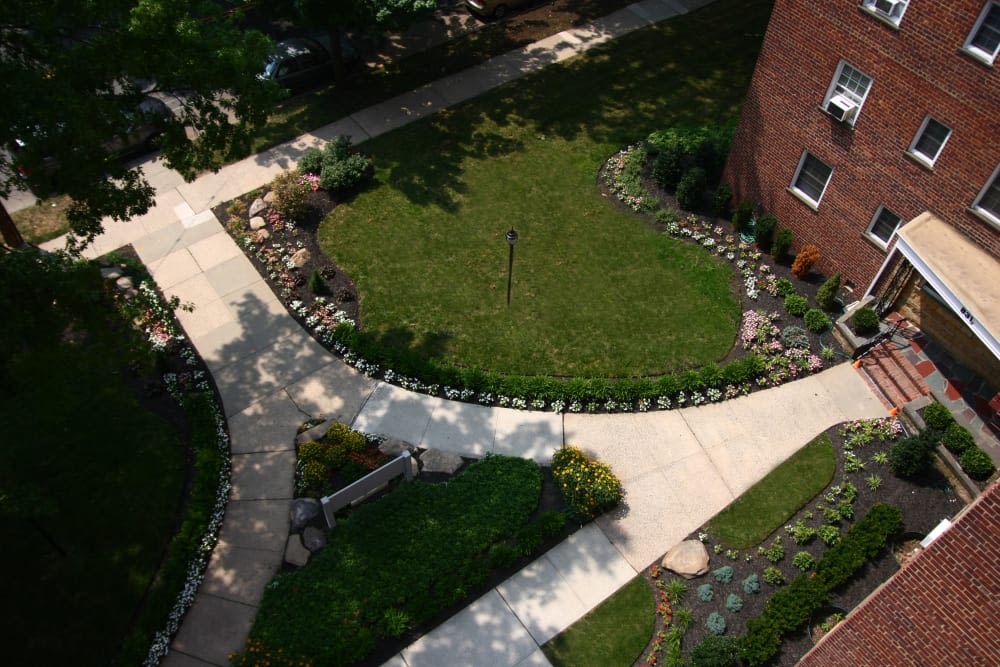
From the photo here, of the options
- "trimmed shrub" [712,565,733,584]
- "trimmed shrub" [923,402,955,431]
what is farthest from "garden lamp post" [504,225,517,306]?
"trimmed shrub" [923,402,955,431]

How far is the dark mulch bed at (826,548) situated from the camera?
14102 mm

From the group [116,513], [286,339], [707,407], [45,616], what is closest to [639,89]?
[707,407]

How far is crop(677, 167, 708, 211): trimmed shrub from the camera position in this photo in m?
21.0

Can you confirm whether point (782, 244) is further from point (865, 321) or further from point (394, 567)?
point (394, 567)

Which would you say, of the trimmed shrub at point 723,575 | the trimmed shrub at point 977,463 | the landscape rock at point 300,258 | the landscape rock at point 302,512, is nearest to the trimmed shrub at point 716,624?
the trimmed shrub at point 723,575

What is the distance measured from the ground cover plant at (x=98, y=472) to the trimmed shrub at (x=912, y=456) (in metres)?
14.6

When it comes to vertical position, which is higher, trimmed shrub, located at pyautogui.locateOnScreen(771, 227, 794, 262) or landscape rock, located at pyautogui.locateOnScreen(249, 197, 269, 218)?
trimmed shrub, located at pyautogui.locateOnScreen(771, 227, 794, 262)

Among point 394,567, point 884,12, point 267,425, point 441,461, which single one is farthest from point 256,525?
point 884,12

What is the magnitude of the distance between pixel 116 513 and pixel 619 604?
1064 centimetres

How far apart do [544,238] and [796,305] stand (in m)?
7.06

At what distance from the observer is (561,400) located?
691 inches

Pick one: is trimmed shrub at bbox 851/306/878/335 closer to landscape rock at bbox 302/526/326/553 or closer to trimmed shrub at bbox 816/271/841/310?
trimmed shrub at bbox 816/271/841/310

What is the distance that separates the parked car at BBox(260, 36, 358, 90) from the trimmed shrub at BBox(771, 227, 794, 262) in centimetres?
1606

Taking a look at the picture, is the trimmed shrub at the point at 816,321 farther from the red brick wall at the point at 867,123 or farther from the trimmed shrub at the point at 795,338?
the red brick wall at the point at 867,123
